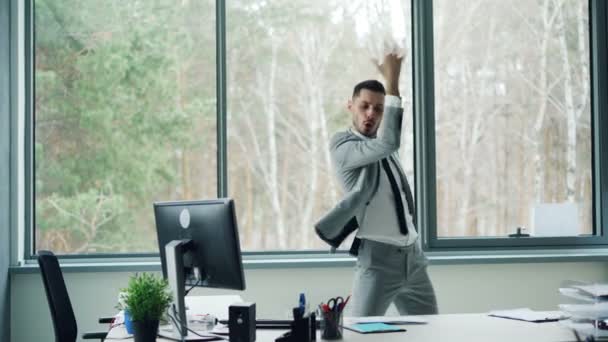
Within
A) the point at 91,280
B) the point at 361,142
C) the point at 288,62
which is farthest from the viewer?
the point at 288,62

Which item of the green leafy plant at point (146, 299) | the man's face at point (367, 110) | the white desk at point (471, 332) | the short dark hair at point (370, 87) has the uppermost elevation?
the short dark hair at point (370, 87)

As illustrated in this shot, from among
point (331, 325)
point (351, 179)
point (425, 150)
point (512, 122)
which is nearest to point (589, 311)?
point (331, 325)

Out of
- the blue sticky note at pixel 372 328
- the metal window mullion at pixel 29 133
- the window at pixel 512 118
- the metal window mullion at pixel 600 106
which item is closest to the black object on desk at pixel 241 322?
the blue sticky note at pixel 372 328

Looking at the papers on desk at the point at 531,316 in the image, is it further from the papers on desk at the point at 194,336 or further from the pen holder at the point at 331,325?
the papers on desk at the point at 194,336

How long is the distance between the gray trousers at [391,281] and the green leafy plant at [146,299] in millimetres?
1295

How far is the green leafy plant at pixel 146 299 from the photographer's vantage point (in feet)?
8.02

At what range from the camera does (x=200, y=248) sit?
2.77 metres

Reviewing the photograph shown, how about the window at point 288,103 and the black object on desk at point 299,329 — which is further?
the window at point 288,103

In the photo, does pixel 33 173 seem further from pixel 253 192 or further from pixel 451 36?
pixel 451 36

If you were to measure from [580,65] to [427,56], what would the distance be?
40.3 inches

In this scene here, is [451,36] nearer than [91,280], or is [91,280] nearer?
[91,280]

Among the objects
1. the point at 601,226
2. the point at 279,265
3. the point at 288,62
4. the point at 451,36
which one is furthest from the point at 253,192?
the point at 601,226

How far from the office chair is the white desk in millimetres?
293

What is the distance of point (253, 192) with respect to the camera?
4742mm
